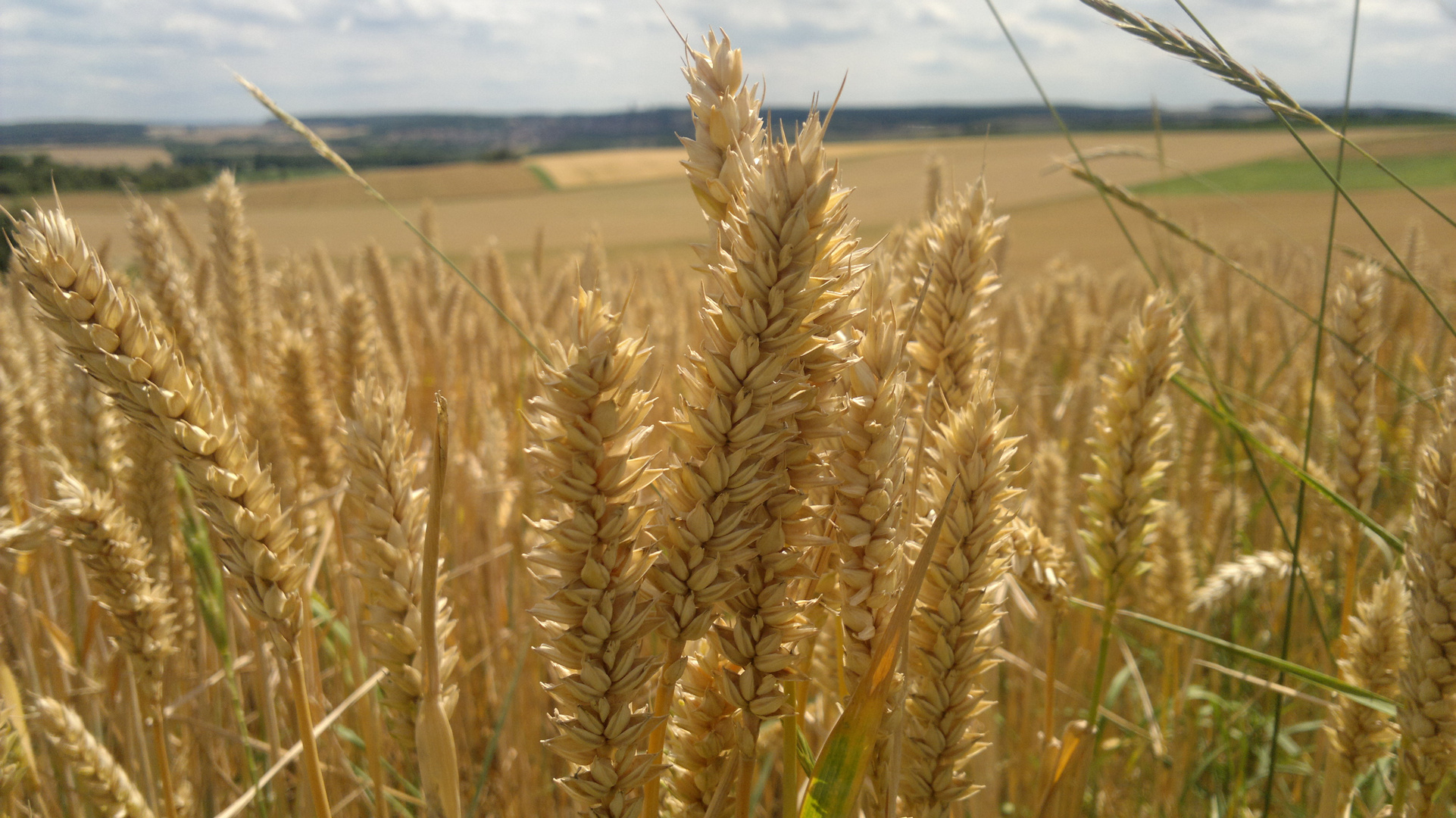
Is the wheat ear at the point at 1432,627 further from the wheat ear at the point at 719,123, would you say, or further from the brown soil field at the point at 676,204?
the brown soil field at the point at 676,204

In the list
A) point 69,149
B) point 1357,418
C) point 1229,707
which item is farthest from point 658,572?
point 69,149

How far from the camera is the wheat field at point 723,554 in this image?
0.56 metres

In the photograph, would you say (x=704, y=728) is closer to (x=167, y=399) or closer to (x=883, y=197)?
(x=167, y=399)

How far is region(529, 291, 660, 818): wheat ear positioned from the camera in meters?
0.52

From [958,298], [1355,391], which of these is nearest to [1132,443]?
[958,298]

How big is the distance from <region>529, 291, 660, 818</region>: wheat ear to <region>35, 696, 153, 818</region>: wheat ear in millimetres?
825

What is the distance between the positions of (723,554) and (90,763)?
3.43 ft

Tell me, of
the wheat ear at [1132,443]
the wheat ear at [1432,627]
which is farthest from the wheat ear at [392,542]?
the wheat ear at [1432,627]

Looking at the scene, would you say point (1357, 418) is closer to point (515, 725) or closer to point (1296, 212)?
point (515, 725)

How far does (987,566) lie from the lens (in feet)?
2.36

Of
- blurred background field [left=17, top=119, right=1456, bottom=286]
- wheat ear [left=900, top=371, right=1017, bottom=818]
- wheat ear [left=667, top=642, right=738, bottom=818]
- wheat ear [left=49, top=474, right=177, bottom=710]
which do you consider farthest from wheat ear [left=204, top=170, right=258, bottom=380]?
blurred background field [left=17, top=119, right=1456, bottom=286]

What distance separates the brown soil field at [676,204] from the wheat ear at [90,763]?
8593 millimetres

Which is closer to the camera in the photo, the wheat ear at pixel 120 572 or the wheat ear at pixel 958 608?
the wheat ear at pixel 958 608

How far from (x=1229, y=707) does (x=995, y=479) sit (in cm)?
151
